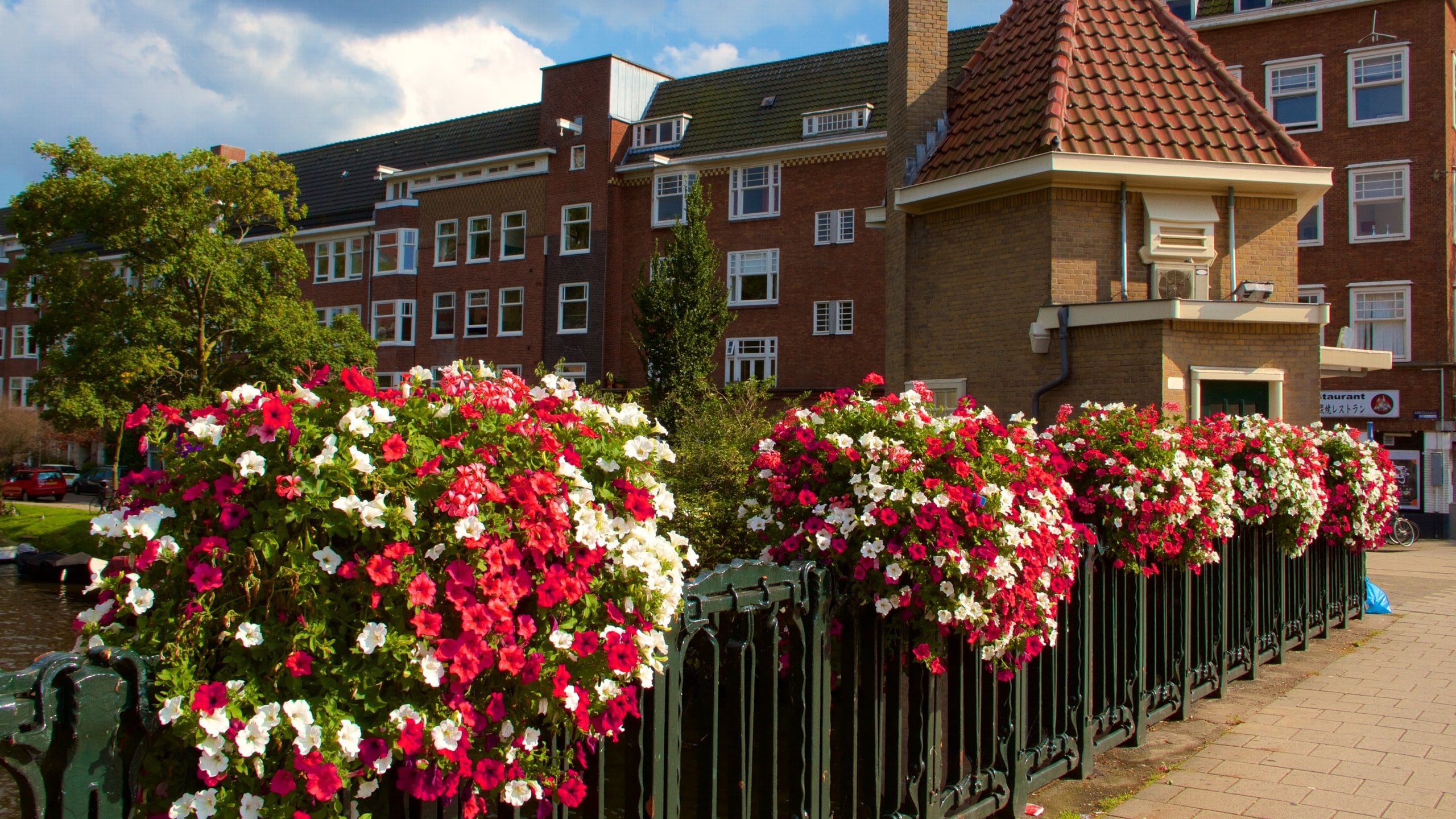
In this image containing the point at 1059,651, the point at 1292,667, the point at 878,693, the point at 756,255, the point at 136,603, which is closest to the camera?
the point at 136,603

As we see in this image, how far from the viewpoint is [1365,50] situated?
29000 mm

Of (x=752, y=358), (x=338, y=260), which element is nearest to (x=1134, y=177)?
(x=752, y=358)

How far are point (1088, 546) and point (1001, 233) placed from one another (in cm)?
1073

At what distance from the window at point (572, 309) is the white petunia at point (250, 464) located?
115 ft

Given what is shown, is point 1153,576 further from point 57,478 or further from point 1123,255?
point 57,478

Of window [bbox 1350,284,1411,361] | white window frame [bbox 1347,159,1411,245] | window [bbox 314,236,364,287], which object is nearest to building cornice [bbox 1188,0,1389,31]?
white window frame [bbox 1347,159,1411,245]

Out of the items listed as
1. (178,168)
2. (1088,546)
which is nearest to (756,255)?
(178,168)

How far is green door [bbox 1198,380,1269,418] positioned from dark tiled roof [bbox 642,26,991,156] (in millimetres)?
19018

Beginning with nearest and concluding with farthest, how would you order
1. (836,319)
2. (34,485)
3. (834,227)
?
1. (836,319)
2. (834,227)
3. (34,485)

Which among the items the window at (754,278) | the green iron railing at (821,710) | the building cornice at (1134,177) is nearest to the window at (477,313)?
the window at (754,278)

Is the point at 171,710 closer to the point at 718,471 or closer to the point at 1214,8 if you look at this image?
the point at 718,471

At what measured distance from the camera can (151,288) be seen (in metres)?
29.1

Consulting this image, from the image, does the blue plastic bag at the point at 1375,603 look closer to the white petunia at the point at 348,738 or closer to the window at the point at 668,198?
the white petunia at the point at 348,738

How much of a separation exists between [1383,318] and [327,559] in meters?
33.0
